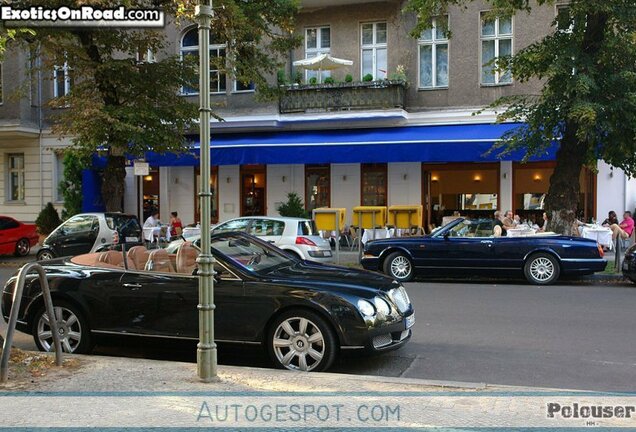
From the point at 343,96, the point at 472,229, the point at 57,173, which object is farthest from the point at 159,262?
the point at 57,173

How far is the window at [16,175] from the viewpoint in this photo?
25.9 meters

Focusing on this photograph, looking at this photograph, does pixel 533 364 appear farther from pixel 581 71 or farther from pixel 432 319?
pixel 581 71

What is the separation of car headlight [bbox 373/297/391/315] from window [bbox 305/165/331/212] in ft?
52.4

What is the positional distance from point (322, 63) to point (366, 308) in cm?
1512

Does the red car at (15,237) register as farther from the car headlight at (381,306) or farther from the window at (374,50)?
the car headlight at (381,306)

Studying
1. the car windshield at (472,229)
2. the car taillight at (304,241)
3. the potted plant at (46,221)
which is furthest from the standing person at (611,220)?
the potted plant at (46,221)

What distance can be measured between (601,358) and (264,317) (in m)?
3.80

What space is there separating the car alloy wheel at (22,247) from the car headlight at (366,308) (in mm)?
17370

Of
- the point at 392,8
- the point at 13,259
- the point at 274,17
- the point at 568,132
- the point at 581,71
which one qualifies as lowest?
the point at 13,259

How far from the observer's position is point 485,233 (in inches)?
540

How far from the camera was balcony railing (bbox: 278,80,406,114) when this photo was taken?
66.9ft

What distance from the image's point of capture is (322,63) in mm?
20188

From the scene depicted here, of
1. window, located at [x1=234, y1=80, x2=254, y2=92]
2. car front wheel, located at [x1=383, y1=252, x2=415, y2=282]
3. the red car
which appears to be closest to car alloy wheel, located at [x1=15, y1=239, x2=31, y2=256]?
the red car

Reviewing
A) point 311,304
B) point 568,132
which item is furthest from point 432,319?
point 568,132
